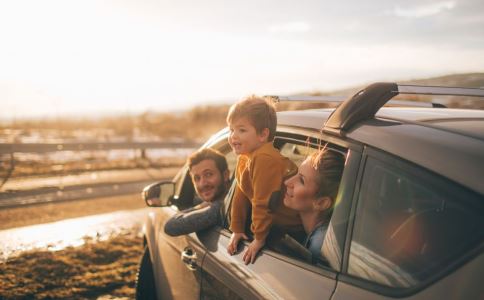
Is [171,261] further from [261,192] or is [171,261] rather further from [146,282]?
[261,192]

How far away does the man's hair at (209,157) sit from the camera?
3.32m

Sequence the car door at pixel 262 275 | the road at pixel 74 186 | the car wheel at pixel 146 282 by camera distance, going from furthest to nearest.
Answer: the road at pixel 74 186 → the car wheel at pixel 146 282 → the car door at pixel 262 275

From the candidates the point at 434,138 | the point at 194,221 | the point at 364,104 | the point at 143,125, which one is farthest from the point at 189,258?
the point at 143,125

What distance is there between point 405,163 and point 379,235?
0.28m

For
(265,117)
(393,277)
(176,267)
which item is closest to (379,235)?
(393,277)

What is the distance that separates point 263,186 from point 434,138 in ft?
3.47

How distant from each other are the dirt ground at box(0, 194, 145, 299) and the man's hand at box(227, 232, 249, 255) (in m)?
2.71

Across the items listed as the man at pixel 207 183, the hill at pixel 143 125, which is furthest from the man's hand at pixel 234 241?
the hill at pixel 143 125

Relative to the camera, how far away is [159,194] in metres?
3.72

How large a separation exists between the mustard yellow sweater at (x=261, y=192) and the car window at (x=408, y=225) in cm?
68

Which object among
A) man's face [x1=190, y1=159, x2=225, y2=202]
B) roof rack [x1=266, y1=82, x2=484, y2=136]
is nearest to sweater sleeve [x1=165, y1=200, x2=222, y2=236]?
man's face [x1=190, y1=159, x2=225, y2=202]

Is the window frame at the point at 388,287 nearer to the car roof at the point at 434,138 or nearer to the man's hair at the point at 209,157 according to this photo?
the car roof at the point at 434,138

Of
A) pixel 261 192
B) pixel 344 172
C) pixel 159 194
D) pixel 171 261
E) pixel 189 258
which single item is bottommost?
pixel 171 261

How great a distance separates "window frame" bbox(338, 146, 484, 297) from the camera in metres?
1.35
